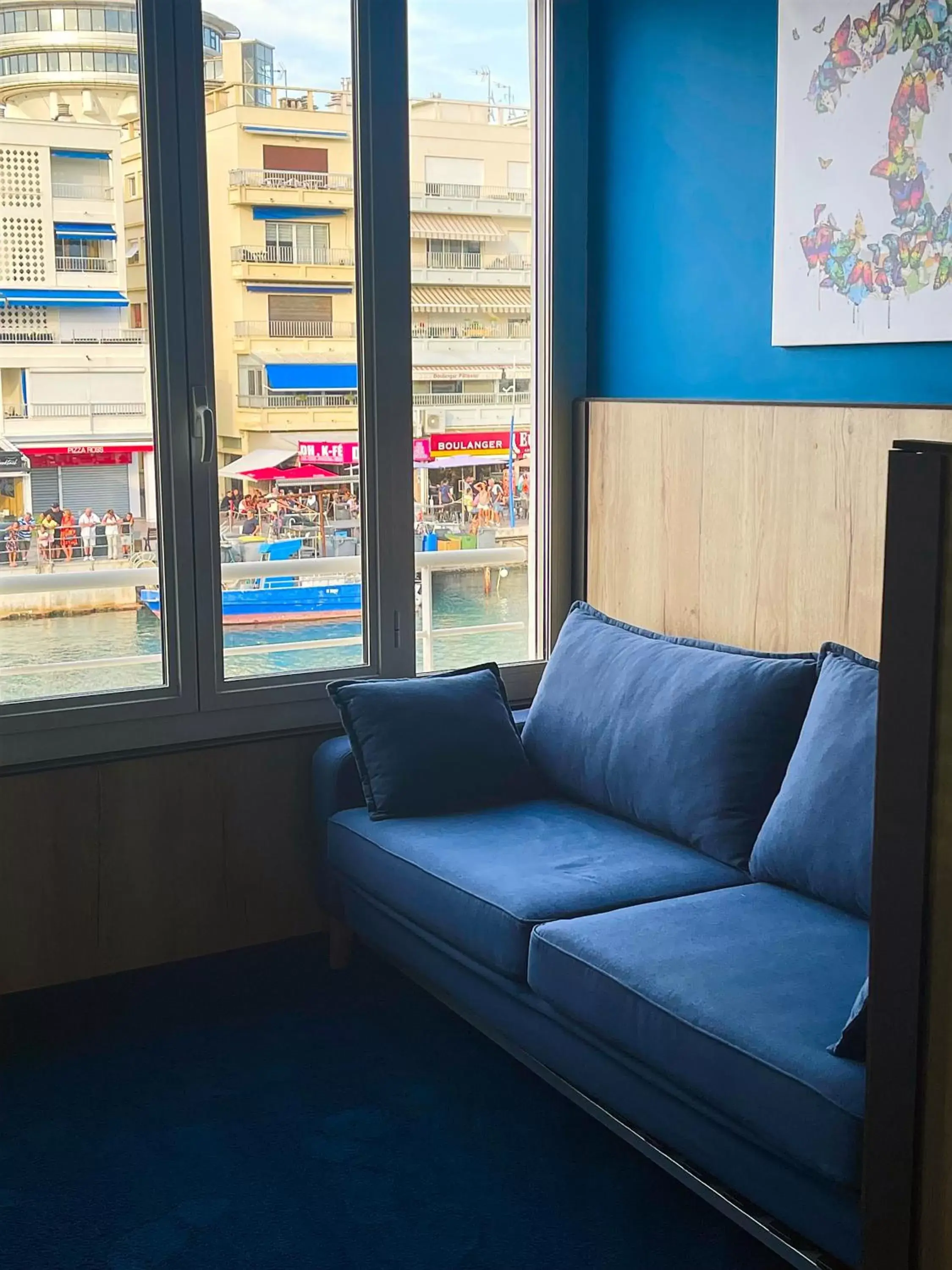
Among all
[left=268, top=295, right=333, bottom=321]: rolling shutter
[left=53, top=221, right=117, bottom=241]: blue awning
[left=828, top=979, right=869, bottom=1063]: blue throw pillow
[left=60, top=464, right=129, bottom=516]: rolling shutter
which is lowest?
[left=828, top=979, right=869, bottom=1063]: blue throw pillow

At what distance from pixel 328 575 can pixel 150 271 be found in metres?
0.87

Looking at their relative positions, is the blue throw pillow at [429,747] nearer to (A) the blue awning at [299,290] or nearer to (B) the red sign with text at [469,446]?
(B) the red sign with text at [469,446]

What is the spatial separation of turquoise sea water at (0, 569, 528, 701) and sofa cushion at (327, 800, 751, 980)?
49 centimetres

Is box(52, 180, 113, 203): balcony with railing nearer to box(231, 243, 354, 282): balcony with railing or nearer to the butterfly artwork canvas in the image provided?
box(231, 243, 354, 282): balcony with railing

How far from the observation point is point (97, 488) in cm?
327

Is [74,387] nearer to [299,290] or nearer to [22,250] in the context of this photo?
[22,250]

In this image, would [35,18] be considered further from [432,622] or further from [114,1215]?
[114,1215]

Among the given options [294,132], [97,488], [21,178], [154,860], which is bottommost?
[154,860]

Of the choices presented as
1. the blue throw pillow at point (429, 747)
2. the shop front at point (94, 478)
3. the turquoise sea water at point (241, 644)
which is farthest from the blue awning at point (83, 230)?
the blue throw pillow at point (429, 747)

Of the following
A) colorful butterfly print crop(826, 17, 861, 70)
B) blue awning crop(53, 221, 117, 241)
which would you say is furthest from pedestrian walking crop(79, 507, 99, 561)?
colorful butterfly print crop(826, 17, 861, 70)

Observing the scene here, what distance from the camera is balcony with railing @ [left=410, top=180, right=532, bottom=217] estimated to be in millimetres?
3551

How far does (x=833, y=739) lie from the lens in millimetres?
2564

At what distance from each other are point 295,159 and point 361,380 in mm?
561

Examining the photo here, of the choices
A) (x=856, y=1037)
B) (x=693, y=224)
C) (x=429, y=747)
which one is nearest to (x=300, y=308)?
(x=693, y=224)
